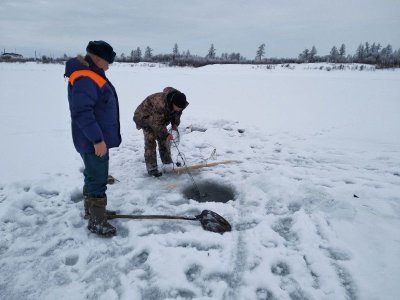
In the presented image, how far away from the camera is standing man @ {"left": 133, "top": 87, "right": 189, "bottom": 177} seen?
15.6 feet

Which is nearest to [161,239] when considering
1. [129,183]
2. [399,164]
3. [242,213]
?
[242,213]

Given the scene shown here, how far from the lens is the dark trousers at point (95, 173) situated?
3.32 metres

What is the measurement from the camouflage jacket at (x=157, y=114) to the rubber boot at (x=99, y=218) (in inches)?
70.6

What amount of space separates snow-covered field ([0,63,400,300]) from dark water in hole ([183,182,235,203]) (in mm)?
113

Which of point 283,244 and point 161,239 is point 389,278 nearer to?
point 283,244

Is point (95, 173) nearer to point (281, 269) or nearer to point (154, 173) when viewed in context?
point (154, 173)

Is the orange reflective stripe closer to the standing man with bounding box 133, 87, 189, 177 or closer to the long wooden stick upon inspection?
the standing man with bounding box 133, 87, 189, 177

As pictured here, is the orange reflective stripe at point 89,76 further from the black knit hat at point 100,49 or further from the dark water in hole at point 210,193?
the dark water in hole at point 210,193

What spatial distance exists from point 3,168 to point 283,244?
14.8 feet

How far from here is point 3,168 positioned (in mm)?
5062

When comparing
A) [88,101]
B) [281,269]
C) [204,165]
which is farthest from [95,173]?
[204,165]

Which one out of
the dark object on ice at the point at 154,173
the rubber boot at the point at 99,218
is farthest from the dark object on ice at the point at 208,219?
the dark object on ice at the point at 154,173

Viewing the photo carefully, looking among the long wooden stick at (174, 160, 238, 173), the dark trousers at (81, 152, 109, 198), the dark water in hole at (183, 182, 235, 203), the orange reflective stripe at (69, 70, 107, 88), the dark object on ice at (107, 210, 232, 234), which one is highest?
the orange reflective stripe at (69, 70, 107, 88)

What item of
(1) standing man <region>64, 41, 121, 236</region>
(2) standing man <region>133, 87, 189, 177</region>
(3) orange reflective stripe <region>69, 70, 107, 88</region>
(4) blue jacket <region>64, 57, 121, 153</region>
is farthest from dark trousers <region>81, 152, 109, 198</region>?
(2) standing man <region>133, 87, 189, 177</region>
